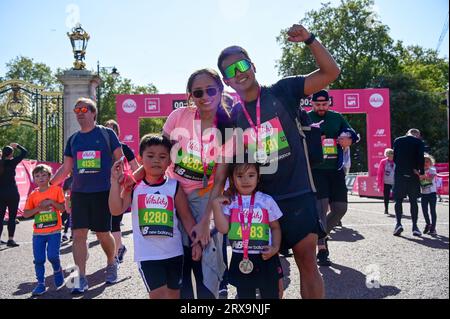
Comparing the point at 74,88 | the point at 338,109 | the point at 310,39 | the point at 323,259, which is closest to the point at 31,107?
the point at 74,88

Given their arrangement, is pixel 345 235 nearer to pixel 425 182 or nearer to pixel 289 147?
pixel 425 182

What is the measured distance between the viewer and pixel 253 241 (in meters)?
2.74

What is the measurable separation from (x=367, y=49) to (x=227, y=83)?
41934mm

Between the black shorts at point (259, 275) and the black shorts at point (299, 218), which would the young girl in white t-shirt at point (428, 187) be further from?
the black shorts at point (259, 275)

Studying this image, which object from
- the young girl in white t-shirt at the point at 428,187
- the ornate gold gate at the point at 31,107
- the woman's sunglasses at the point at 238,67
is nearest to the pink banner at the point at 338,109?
the ornate gold gate at the point at 31,107

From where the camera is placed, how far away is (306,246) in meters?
2.71

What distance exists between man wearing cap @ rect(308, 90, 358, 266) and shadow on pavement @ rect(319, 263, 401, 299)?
→ 425 millimetres

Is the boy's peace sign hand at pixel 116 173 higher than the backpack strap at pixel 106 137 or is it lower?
lower

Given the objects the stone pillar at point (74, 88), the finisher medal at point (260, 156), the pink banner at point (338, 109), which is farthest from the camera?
the pink banner at point (338, 109)

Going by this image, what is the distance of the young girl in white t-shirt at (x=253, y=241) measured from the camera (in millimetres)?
2721

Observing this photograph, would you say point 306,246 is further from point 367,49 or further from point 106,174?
point 367,49

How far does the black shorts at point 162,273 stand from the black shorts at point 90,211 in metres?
1.82

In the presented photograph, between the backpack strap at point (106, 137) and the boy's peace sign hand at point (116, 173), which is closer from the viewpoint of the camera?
the boy's peace sign hand at point (116, 173)

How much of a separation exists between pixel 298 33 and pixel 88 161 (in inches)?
A: 111
